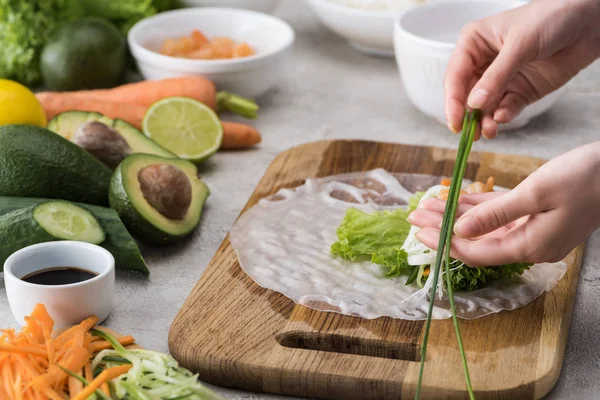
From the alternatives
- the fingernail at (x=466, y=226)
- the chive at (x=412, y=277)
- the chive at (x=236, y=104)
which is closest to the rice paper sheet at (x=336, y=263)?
the chive at (x=412, y=277)

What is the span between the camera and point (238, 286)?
2.04 metres

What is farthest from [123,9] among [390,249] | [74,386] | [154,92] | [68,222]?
[74,386]

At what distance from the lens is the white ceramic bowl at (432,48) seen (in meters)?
Answer: 2.85

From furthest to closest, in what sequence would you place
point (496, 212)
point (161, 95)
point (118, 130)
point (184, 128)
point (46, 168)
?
point (161, 95)
point (184, 128)
point (118, 130)
point (46, 168)
point (496, 212)

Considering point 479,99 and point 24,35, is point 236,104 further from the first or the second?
point 479,99

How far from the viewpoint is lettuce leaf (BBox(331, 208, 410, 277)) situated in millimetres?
2092

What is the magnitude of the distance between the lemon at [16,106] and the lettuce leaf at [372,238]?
1.02 meters

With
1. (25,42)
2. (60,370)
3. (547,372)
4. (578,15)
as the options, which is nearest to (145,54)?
(25,42)

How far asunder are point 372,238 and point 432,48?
3.05 feet

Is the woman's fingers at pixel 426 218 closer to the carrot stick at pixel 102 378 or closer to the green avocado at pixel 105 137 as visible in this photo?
the carrot stick at pixel 102 378

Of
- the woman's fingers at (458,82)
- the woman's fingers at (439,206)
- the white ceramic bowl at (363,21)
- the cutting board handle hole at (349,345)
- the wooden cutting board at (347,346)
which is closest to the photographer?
the wooden cutting board at (347,346)

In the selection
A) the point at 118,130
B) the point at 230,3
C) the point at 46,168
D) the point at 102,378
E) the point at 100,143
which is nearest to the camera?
the point at 102,378

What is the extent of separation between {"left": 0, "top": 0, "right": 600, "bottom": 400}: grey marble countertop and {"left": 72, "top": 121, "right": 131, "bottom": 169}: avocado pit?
30cm

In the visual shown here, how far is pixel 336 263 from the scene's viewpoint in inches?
84.7
